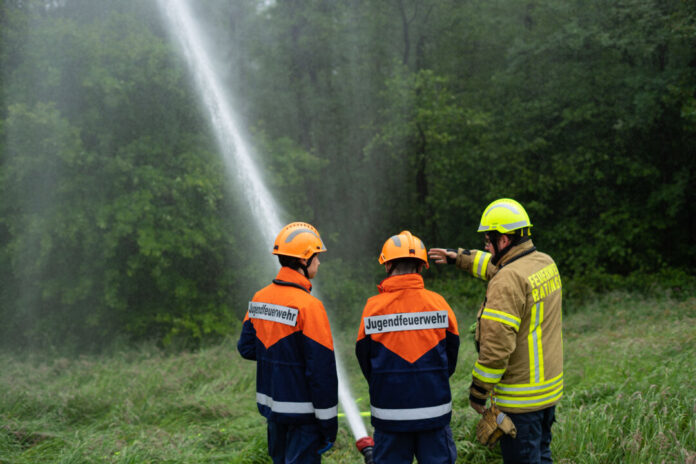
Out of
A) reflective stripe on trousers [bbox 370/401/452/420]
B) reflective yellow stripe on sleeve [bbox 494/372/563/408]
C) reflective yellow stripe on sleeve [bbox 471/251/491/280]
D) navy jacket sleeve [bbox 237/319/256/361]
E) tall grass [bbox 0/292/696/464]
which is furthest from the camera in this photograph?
tall grass [bbox 0/292/696/464]

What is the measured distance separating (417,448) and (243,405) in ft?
12.5

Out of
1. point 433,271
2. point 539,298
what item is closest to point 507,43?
point 433,271

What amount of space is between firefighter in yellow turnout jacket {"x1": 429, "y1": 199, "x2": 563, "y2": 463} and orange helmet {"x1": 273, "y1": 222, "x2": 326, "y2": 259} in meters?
1.10

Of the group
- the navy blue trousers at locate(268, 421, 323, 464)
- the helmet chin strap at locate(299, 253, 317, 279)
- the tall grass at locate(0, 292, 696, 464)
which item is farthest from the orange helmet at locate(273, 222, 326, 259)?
the tall grass at locate(0, 292, 696, 464)

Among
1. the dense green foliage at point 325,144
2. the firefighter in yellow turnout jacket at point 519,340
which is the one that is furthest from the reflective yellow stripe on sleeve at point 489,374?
the dense green foliage at point 325,144

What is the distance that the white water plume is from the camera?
1238 centimetres

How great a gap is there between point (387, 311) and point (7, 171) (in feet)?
33.9

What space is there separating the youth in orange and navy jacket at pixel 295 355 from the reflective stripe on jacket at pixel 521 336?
901 mm

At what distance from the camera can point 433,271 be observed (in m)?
Result: 18.9

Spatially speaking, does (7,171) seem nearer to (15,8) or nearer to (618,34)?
(15,8)

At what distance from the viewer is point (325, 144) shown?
20734 millimetres

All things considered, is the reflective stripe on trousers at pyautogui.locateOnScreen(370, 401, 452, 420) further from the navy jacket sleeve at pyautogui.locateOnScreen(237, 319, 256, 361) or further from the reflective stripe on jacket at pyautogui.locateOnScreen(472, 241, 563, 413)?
the navy jacket sleeve at pyautogui.locateOnScreen(237, 319, 256, 361)

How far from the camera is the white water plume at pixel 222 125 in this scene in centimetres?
1238

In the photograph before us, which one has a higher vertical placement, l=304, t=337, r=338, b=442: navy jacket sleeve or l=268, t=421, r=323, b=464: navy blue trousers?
l=304, t=337, r=338, b=442: navy jacket sleeve
